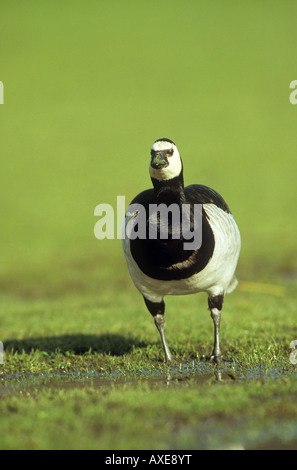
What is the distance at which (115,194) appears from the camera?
2673cm

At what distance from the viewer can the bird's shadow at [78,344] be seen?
857 centimetres

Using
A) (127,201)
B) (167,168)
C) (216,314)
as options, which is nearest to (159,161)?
(167,168)

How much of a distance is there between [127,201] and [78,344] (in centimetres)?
1661

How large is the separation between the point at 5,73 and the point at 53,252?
2390cm

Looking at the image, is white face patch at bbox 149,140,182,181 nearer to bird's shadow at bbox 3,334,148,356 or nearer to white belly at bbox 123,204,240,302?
white belly at bbox 123,204,240,302

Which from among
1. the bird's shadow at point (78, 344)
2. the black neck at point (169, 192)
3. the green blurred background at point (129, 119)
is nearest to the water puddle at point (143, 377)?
the bird's shadow at point (78, 344)

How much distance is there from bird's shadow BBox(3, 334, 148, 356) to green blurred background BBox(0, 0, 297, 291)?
6.06 metres

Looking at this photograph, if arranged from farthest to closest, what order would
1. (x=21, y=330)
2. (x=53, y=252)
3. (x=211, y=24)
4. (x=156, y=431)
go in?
→ (x=211, y=24)
(x=53, y=252)
(x=21, y=330)
(x=156, y=431)

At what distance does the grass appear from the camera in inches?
205

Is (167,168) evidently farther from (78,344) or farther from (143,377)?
(78,344)

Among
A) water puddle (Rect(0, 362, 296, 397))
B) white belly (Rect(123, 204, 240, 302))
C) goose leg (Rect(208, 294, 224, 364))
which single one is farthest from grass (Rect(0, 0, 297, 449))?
white belly (Rect(123, 204, 240, 302))

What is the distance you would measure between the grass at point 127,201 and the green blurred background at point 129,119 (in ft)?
0.38
